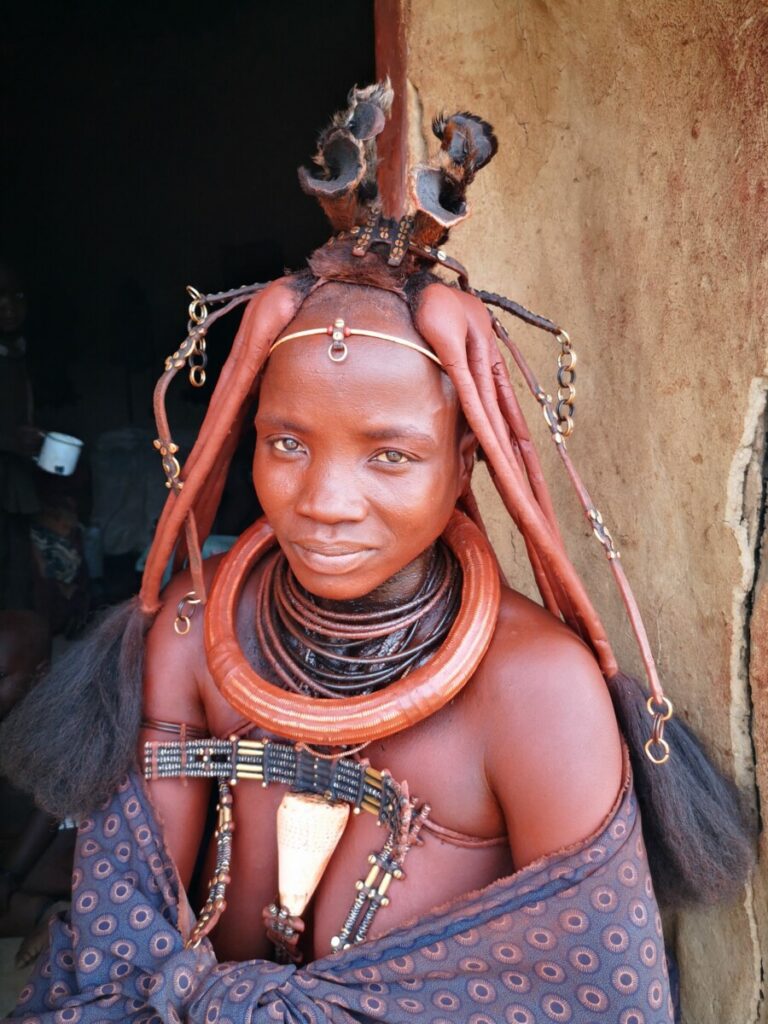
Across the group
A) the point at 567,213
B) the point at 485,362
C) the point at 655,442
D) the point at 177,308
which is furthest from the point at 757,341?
the point at 177,308

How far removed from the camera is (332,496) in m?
1.26

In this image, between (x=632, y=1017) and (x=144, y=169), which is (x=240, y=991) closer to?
(x=632, y=1017)

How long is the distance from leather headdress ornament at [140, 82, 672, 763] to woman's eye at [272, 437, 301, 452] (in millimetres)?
103


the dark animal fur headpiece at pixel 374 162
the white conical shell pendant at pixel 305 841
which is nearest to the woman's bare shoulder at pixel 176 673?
the white conical shell pendant at pixel 305 841

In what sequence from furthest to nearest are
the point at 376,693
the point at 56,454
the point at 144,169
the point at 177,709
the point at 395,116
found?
the point at 144,169 → the point at 56,454 → the point at 395,116 → the point at 177,709 → the point at 376,693

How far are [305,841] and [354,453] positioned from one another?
59 centimetres

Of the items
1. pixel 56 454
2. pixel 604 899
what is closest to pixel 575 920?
pixel 604 899

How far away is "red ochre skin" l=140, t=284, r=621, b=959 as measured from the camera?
4.20ft

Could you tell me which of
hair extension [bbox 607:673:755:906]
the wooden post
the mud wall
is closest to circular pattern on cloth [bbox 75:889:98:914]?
hair extension [bbox 607:673:755:906]

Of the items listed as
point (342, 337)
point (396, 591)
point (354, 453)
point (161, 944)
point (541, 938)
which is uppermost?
point (342, 337)

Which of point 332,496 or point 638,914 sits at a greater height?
point 332,496

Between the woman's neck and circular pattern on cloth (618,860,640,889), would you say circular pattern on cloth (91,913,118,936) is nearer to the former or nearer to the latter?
the woman's neck

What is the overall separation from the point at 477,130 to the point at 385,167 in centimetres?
81

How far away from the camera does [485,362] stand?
1.34 m
